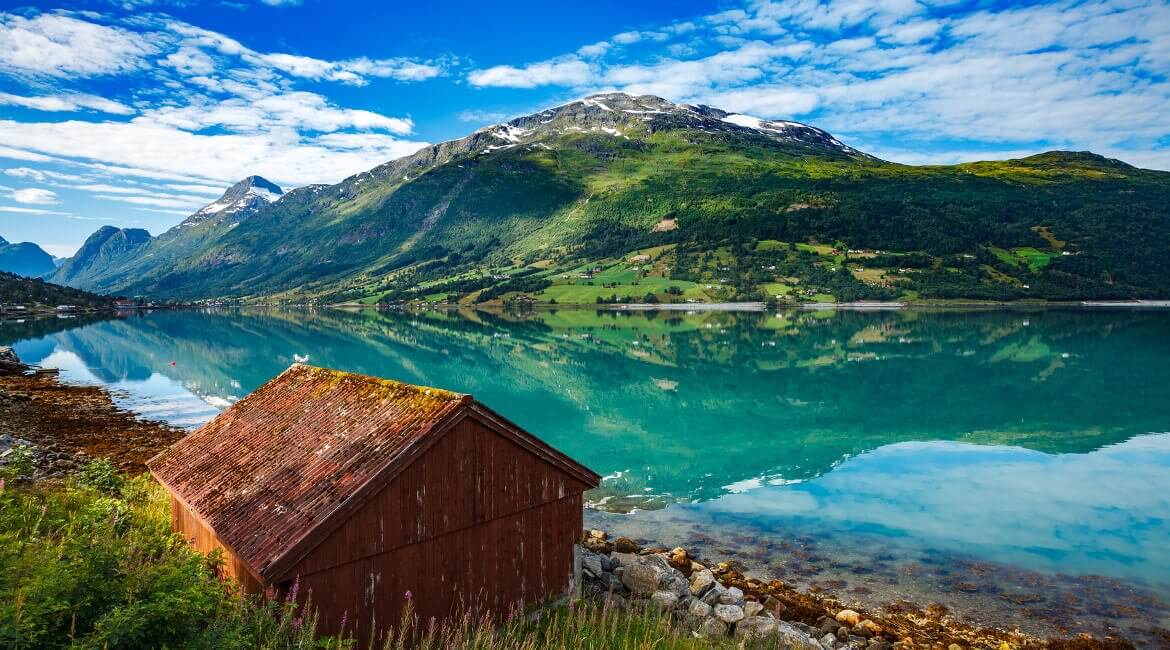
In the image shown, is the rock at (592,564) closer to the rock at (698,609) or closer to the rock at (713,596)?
the rock at (698,609)

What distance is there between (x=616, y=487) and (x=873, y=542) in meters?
11.2

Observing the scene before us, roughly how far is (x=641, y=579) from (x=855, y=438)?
1175 inches

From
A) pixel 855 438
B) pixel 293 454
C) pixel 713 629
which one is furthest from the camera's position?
pixel 855 438

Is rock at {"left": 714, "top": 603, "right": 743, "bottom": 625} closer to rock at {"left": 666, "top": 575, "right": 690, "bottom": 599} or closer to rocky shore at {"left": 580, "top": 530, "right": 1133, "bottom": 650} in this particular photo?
rocky shore at {"left": 580, "top": 530, "right": 1133, "bottom": 650}

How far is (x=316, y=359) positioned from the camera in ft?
260

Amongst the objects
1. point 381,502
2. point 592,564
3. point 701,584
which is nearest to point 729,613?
point 701,584

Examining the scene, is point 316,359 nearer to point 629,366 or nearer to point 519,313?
point 629,366

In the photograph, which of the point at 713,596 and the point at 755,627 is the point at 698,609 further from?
the point at 755,627

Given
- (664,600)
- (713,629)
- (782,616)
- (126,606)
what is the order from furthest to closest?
(782,616)
(664,600)
(713,629)
(126,606)

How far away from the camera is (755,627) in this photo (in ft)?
45.3

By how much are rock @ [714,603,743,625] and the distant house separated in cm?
381

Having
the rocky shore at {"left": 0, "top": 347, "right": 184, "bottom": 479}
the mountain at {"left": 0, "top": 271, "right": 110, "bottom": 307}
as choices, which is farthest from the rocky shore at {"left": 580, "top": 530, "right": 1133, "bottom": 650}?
the mountain at {"left": 0, "top": 271, "right": 110, "bottom": 307}

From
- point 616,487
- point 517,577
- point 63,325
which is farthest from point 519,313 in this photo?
point 517,577

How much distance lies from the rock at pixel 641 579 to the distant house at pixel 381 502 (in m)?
2.58
